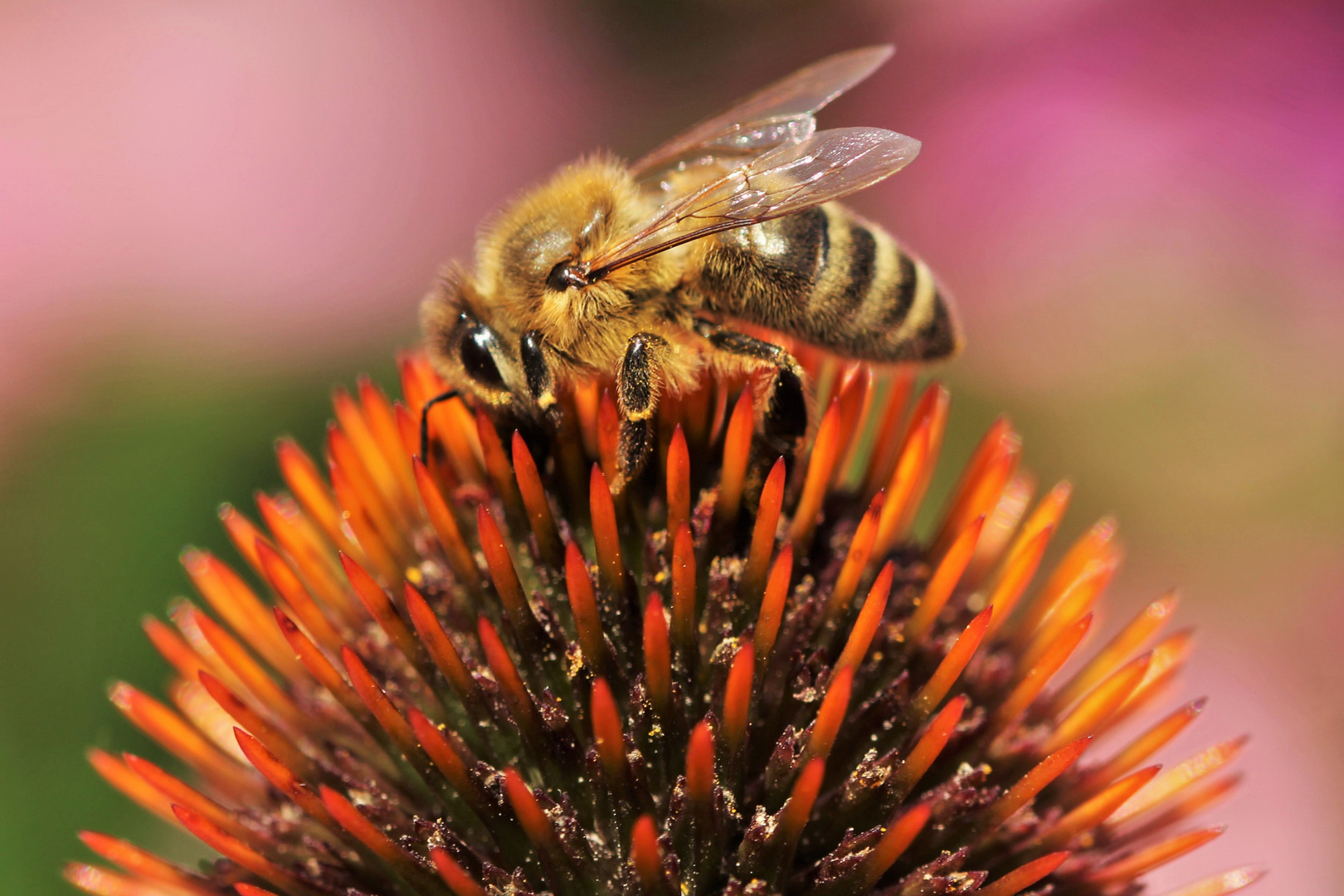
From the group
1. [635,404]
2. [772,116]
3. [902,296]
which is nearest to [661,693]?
[635,404]

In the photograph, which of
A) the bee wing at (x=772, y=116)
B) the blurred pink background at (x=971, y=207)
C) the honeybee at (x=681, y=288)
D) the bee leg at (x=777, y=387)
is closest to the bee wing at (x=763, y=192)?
the honeybee at (x=681, y=288)

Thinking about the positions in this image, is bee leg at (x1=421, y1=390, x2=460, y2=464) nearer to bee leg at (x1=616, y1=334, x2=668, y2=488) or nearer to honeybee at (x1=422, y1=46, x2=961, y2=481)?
honeybee at (x1=422, y1=46, x2=961, y2=481)

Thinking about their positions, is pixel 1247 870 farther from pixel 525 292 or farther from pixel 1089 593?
pixel 525 292

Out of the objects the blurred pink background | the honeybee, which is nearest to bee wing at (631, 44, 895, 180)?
the honeybee

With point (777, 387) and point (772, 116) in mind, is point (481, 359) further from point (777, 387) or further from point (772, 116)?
point (772, 116)

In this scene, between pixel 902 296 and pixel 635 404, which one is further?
pixel 902 296

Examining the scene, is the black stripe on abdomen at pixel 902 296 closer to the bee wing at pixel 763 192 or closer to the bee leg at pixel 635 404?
the bee wing at pixel 763 192
